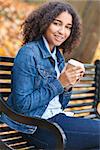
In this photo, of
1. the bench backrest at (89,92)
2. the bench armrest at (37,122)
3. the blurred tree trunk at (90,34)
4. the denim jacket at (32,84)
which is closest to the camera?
the bench armrest at (37,122)

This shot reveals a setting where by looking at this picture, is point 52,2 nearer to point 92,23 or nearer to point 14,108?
point 14,108

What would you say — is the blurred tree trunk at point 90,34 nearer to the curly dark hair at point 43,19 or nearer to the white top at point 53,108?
the curly dark hair at point 43,19

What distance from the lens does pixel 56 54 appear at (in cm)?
317

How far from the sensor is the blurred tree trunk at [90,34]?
22.9 ft

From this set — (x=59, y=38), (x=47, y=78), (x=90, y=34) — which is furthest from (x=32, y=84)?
(x=90, y=34)

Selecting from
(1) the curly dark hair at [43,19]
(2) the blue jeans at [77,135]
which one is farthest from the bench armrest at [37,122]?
(1) the curly dark hair at [43,19]

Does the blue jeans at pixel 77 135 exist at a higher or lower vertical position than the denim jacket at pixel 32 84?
lower

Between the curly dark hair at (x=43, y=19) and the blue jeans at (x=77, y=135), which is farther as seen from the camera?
the curly dark hair at (x=43, y=19)

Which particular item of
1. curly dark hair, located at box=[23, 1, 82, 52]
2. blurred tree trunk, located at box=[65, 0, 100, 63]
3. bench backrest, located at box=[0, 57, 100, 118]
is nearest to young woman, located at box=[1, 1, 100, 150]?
curly dark hair, located at box=[23, 1, 82, 52]

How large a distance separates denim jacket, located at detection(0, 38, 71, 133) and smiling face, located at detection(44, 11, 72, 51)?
115 millimetres

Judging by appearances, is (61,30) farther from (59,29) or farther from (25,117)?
(25,117)

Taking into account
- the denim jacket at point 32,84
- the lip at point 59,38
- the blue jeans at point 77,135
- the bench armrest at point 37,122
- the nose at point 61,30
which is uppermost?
the nose at point 61,30

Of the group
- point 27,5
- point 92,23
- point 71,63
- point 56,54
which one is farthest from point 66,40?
point 27,5

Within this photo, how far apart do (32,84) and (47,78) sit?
5.9 inches
